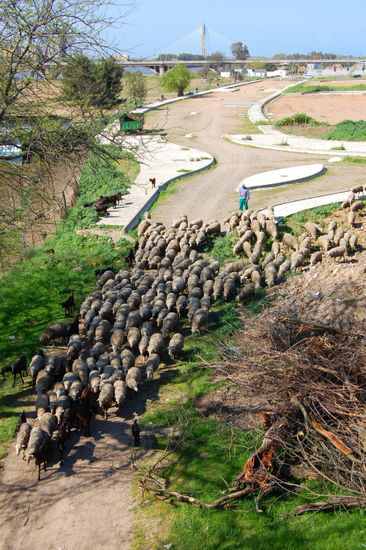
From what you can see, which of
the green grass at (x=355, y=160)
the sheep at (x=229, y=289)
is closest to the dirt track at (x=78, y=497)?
the sheep at (x=229, y=289)

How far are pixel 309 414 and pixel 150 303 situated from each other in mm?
7833

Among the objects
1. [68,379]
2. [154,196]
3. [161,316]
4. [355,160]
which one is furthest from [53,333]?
[355,160]

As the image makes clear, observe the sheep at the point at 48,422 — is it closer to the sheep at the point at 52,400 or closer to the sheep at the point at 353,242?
the sheep at the point at 52,400

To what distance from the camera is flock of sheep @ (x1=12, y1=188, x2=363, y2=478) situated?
11.8 meters

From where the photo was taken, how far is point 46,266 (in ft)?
68.5

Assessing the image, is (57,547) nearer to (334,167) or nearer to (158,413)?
(158,413)

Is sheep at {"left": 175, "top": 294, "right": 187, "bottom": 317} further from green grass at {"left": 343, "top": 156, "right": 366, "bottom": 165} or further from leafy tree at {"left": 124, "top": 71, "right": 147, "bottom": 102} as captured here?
leafy tree at {"left": 124, "top": 71, "right": 147, "bottom": 102}

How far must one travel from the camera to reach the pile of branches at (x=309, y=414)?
8.38 meters

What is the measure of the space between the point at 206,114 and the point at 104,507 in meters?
64.0

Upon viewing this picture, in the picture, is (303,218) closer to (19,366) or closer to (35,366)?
(35,366)

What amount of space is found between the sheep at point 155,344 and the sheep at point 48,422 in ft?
11.2

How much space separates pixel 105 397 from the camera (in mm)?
Result: 11555

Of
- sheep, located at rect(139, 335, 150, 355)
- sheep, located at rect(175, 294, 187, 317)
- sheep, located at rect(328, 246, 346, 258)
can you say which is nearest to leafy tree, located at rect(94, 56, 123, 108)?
sheep, located at rect(175, 294, 187, 317)

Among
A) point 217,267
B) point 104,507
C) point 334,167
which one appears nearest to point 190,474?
point 104,507
